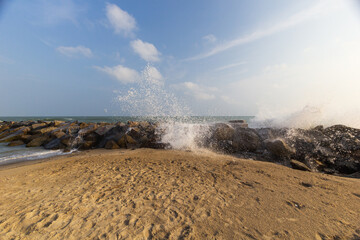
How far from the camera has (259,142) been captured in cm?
784

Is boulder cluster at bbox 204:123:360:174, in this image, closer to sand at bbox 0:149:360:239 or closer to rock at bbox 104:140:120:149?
sand at bbox 0:149:360:239

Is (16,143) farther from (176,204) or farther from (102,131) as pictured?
(176,204)

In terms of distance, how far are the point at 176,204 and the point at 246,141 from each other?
19.7 ft

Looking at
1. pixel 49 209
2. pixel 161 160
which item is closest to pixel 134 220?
pixel 49 209

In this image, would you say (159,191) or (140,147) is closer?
(159,191)

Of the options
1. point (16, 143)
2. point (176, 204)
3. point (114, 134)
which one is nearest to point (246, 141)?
point (176, 204)

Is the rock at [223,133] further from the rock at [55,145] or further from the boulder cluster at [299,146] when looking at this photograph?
the rock at [55,145]

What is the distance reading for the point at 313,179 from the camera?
15.3ft

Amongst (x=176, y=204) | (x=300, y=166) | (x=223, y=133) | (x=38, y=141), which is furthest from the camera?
(x=38, y=141)

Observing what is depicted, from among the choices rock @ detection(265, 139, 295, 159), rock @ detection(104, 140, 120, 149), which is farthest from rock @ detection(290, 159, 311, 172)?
rock @ detection(104, 140, 120, 149)

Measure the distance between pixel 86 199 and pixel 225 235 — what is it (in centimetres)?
291

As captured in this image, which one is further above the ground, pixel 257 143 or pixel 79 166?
pixel 257 143

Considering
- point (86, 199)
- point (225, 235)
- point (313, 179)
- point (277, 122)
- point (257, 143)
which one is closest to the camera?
point (225, 235)

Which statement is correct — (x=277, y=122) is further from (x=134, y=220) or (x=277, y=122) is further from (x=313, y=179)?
(x=134, y=220)
